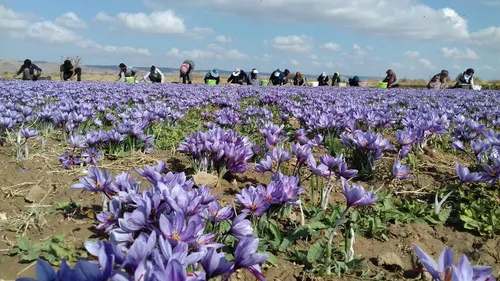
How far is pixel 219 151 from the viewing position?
3.34 meters

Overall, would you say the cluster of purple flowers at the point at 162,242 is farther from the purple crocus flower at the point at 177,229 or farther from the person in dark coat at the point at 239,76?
the person in dark coat at the point at 239,76

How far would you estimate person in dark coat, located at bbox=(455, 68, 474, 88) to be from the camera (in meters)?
26.6

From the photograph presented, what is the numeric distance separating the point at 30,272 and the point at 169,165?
2.06 metres

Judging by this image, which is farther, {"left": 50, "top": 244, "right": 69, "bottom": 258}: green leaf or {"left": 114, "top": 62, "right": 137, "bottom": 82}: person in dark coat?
{"left": 114, "top": 62, "right": 137, "bottom": 82}: person in dark coat

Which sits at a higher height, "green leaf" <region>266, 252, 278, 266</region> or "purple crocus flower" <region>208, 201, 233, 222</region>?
"purple crocus flower" <region>208, 201, 233, 222</region>

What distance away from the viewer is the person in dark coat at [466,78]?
87.3 ft

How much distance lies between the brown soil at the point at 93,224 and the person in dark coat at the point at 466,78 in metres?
26.1

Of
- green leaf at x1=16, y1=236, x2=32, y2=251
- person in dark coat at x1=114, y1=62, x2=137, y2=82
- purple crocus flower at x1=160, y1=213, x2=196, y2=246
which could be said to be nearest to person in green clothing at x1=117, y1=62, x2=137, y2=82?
person in dark coat at x1=114, y1=62, x2=137, y2=82

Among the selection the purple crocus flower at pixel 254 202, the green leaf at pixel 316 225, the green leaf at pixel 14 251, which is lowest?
the green leaf at pixel 14 251

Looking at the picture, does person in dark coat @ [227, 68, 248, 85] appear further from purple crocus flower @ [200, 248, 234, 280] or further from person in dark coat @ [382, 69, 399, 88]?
purple crocus flower @ [200, 248, 234, 280]

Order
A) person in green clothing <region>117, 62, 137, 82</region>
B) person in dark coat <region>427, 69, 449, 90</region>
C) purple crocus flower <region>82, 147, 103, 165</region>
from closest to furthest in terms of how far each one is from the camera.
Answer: purple crocus flower <region>82, 147, 103, 165</region> → person in dark coat <region>427, 69, 449, 90</region> → person in green clothing <region>117, 62, 137, 82</region>

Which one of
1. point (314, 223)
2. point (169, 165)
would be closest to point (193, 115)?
point (169, 165)

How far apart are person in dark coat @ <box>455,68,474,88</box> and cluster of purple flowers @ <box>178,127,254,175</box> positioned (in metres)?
27.5

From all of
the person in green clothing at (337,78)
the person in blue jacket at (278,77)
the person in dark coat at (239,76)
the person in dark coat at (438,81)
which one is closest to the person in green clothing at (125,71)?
the person in dark coat at (239,76)
